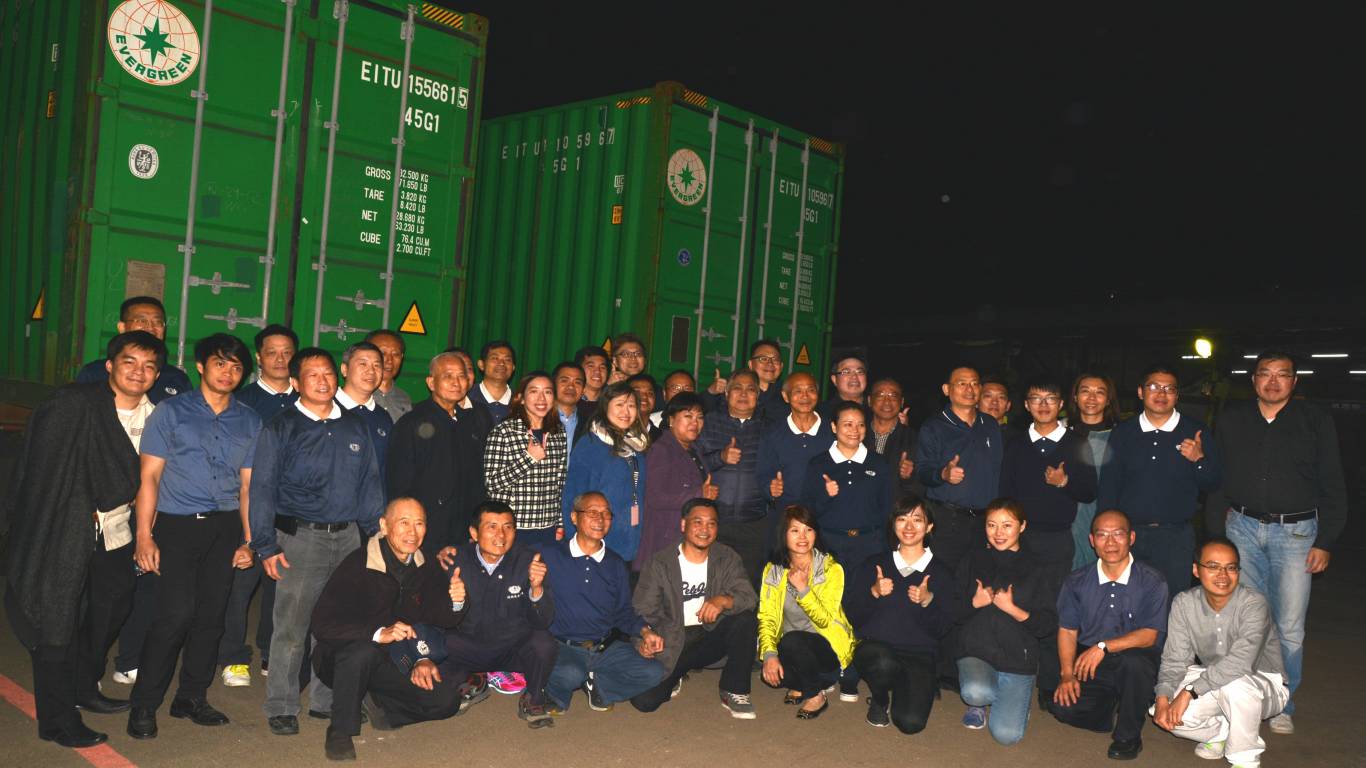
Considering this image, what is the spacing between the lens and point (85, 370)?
5102mm

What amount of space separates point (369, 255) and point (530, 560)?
2.86 metres

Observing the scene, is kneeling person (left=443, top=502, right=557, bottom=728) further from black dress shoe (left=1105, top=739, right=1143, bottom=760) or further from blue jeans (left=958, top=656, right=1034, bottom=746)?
black dress shoe (left=1105, top=739, right=1143, bottom=760)

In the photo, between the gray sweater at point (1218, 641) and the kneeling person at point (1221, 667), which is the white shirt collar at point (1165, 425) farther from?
the gray sweater at point (1218, 641)

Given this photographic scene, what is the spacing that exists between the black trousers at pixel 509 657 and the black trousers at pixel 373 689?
168mm

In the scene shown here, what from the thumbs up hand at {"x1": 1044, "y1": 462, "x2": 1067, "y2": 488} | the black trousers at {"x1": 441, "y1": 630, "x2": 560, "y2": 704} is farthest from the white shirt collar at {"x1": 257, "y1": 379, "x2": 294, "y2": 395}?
the thumbs up hand at {"x1": 1044, "y1": 462, "x2": 1067, "y2": 488}

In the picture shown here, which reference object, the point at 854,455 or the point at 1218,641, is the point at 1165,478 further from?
the point at 854,455

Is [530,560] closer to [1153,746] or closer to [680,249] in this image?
[1153,746]

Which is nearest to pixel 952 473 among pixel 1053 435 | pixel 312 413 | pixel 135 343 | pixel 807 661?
pixel 1053 435

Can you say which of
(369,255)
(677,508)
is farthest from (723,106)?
(677,508)

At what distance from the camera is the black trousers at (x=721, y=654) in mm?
5176

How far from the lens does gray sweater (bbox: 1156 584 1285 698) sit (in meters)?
4.80

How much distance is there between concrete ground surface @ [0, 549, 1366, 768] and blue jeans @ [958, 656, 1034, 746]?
8 centimetres

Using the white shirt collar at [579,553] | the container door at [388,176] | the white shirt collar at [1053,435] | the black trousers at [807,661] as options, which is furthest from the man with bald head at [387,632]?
the white shirt collar at [1053,435]

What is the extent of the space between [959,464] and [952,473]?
24 cm
